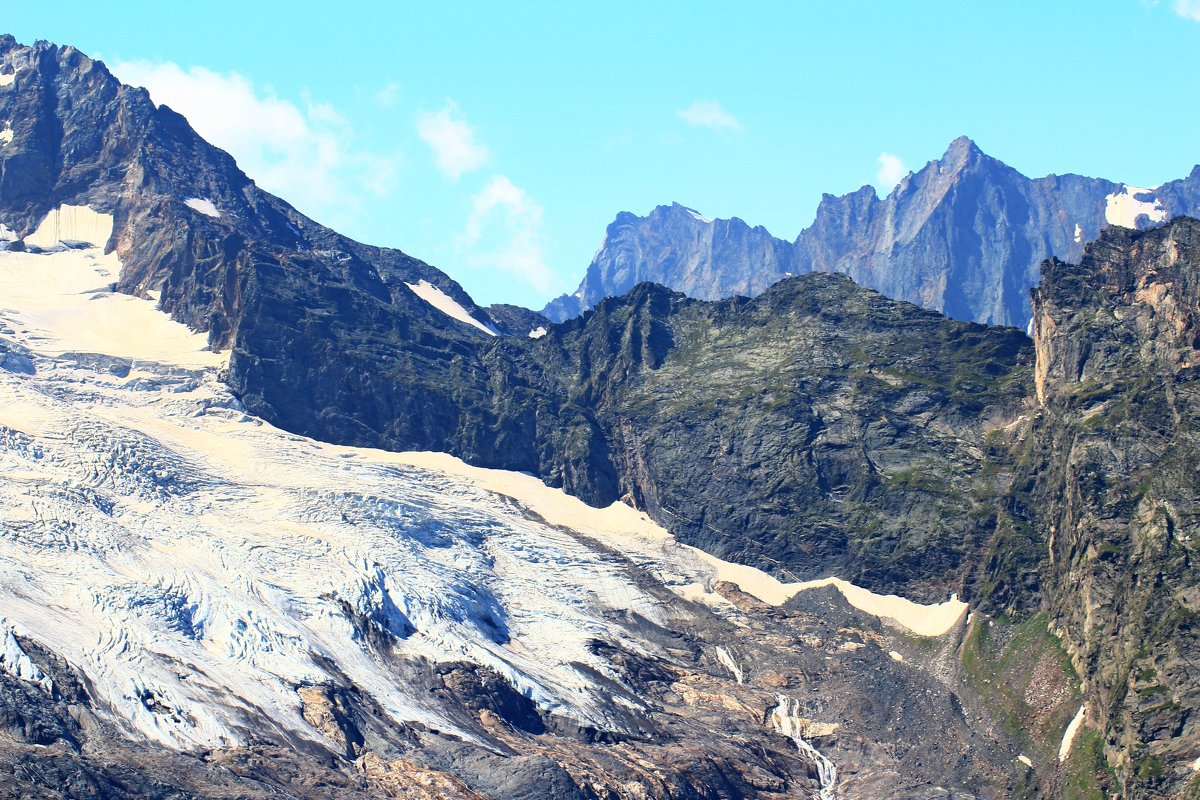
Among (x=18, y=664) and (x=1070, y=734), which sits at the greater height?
(x=1070, y=734)

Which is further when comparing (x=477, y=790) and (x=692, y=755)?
(x=692, y=755)

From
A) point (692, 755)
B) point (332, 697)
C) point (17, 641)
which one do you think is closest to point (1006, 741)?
point (692, 755)

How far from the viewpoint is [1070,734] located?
7544 inches

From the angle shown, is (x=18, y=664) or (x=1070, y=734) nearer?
(x=18, y=664)

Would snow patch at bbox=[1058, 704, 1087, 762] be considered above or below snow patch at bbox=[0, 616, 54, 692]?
above

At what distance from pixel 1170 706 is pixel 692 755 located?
168 ft

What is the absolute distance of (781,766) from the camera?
192375 millimetres

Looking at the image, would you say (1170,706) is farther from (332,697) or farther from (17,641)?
(17,641)

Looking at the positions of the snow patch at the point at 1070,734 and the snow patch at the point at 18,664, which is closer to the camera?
the snow patch at the point at 18,664

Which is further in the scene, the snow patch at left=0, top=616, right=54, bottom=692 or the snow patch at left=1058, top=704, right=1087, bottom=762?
the snow patch at left=1058, top=704, right=1087, bottom=762

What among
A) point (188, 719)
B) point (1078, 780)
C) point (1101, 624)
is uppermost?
point (1101, 624)

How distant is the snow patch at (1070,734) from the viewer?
189250 millimetres

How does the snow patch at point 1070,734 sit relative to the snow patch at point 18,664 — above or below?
above

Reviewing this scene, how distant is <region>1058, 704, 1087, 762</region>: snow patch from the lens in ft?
621
